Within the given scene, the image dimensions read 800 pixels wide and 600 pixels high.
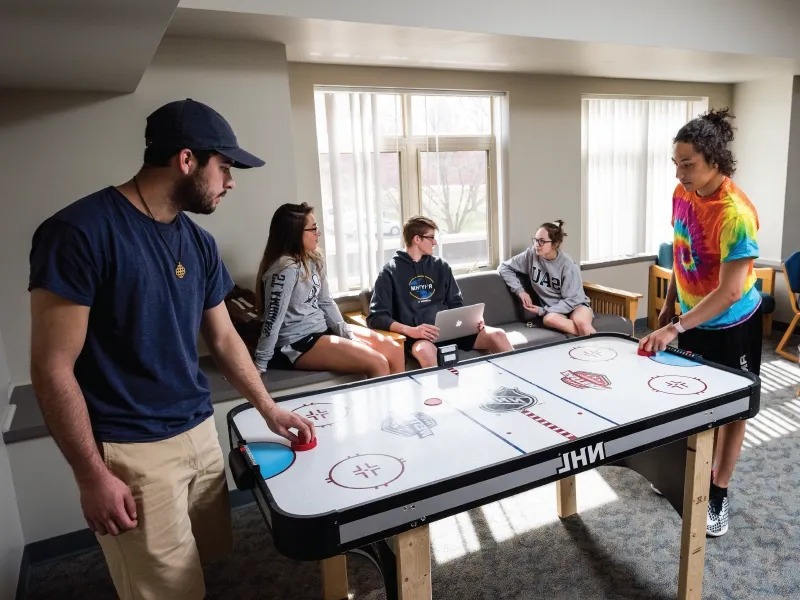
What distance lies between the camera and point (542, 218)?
4.52 metres

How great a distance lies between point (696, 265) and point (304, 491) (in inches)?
67.2

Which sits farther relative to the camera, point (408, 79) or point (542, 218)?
point (542, 218)

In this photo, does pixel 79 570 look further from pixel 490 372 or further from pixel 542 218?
pixel 542 218

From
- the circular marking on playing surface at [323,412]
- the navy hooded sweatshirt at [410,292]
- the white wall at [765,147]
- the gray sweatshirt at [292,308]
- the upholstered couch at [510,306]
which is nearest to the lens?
the circular marking on playing surface at [323,412]

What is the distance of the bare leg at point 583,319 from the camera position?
12.0ft

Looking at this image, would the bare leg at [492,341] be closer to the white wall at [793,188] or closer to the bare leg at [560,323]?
the bare leg at [560,323]

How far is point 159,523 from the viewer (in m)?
1.37

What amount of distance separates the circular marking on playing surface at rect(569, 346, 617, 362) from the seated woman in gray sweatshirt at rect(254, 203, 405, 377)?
3.09 feet

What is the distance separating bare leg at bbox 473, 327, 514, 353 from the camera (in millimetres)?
3326

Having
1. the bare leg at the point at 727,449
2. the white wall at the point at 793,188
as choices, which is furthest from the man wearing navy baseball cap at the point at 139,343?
the white wall at the point at 793,188

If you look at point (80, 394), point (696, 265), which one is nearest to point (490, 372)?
point (696, 265)

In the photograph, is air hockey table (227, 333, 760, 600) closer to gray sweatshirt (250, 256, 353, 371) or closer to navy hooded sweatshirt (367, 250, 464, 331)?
gray sweatshirt (250, 256, 353, 371)

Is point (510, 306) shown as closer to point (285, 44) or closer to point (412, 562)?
point (285, 44)

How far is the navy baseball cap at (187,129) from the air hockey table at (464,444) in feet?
2.54
